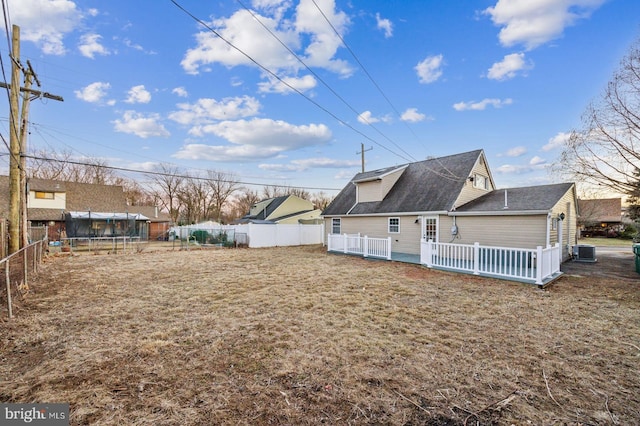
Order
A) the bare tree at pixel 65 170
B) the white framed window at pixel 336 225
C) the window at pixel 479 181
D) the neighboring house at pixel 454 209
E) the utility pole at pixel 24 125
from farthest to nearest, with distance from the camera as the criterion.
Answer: the bare tree at pixel 65 170 < the white framed window at pixel 336 225 < the window at pixel 479 181 < the utility pole at pixel 24 125 < the neighboring house at pixel 454 209

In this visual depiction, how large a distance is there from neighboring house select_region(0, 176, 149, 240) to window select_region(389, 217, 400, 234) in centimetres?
1971

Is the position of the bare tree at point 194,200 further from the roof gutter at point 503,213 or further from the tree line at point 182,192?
the roof gutter at point 503,213

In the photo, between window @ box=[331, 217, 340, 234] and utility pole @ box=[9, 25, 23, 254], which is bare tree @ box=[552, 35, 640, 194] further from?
utility pole @ box=[9, 25, 23, 254]

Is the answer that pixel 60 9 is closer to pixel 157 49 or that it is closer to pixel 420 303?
pixel 157 49

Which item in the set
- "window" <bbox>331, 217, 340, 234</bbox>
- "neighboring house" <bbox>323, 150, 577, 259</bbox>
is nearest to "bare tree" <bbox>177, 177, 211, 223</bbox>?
"window" <bbox>331, 217, 340, 234</bbox>

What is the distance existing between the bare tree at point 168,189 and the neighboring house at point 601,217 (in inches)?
1963

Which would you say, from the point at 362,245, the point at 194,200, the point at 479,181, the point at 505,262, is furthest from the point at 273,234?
the point at 194,200

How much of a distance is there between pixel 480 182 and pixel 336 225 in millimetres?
8378

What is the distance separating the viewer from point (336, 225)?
1769cm

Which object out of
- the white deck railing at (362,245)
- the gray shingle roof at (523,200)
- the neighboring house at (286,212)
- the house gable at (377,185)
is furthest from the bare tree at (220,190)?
the gray shingle roof at (523,200)

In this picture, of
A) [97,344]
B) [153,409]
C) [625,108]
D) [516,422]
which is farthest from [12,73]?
[625,108]

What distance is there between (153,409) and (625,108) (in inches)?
553

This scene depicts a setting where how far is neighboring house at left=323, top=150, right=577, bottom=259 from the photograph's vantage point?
394 inches

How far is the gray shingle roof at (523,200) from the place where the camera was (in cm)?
971
